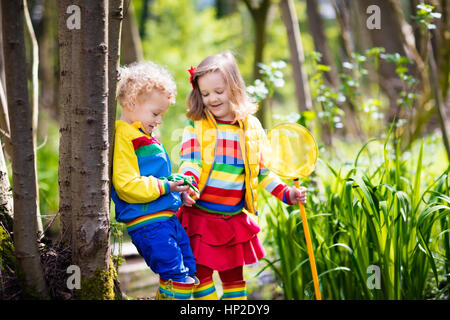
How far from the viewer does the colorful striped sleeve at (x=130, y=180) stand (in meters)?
1.90

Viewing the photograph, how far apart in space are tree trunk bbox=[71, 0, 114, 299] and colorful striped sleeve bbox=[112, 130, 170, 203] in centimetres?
10

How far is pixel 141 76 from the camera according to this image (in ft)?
6.75

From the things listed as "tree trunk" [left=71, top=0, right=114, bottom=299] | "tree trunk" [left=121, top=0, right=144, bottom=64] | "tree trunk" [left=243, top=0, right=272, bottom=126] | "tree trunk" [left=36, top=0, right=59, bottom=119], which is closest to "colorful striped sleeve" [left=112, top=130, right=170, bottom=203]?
"tree trunk" [left=71, top=0, right=114, bottom=299]

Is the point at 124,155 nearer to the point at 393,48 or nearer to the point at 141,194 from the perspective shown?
the point at 141,194

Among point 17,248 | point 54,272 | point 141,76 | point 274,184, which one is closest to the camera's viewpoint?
point 17,248

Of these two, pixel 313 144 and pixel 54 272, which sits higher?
pixel 313 144

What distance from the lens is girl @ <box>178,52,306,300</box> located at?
7.10ft

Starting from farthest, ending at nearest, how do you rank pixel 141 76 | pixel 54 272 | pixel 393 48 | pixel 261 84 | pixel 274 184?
pixel 393 48
pixel 261 84
pixel 274 184
pixel 141 76
pixel 54 272

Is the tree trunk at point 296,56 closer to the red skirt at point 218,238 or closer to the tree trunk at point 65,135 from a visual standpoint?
the red skirt at point 218,238

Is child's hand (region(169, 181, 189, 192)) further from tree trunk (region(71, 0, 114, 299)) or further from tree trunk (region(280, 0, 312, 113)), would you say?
tree trunk (region(280, 0, 312, 113))

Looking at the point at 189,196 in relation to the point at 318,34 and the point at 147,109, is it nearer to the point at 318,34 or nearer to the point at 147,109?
the point at 147,109

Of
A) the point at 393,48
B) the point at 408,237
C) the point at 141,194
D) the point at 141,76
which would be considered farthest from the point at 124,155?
the point at 393,48
